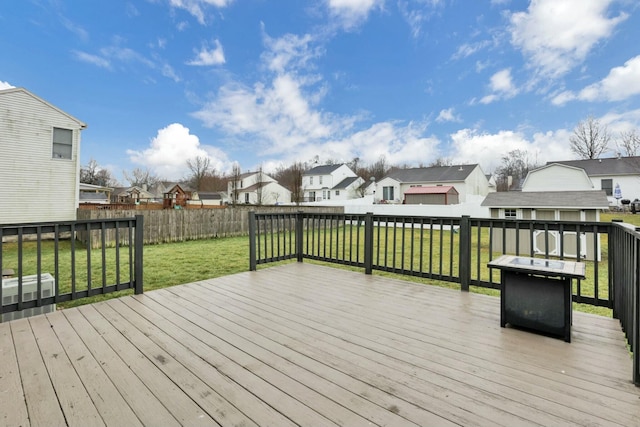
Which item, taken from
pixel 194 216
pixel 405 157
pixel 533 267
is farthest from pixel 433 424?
pixel 405 157

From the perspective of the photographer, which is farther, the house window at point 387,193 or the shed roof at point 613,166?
the house window at point 387,193

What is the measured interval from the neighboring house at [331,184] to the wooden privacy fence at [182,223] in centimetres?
2209

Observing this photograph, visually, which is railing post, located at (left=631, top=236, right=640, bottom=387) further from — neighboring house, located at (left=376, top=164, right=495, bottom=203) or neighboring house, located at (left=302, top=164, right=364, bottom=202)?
neighboring house, located at (left=302, top=164, right=364, bottom=202)

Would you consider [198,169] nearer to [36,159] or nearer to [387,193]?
[387,193]

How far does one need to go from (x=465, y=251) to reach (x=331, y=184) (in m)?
31.6

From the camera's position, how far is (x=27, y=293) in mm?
2865

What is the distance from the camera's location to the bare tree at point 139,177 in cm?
4641

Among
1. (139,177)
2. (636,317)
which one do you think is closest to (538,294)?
(636,317)

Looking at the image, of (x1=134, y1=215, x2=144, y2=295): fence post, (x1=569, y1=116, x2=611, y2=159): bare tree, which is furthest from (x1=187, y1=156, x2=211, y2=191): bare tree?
(x1=569, y1=116, x2=611, y2=159): bare tree

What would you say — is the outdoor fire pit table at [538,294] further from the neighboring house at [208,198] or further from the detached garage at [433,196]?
the neighboring house at [208,198]

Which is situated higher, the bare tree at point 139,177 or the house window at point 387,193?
the bare tree at point 139,177

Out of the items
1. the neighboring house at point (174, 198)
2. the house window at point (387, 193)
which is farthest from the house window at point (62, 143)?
the house window at point (387, 193)

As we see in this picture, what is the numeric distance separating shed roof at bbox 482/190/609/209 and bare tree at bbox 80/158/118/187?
140 ft

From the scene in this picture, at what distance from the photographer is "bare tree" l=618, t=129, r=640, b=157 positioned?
2253cm
